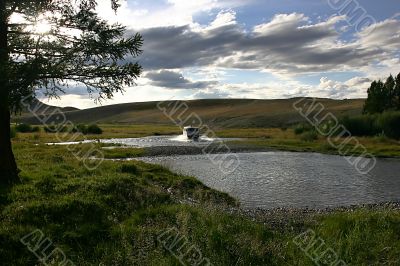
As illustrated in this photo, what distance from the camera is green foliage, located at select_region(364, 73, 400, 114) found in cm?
8825

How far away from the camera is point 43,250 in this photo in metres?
10.5

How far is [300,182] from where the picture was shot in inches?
1237

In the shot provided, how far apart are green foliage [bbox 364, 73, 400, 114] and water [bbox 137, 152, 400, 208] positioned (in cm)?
4557

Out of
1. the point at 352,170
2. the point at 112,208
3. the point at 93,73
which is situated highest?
the point at 93,73

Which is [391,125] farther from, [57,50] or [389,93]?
[57,50]

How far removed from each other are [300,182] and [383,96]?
2595 inches

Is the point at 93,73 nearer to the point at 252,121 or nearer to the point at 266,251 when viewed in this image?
the point at 266,251

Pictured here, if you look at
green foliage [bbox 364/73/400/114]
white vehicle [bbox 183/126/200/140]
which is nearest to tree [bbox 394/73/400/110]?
green foliage [bbox 364/73/400/114]

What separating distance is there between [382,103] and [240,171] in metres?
63.1

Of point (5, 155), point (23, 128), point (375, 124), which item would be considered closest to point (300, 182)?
point (5, 155)

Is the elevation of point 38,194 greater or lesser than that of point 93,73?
lesser

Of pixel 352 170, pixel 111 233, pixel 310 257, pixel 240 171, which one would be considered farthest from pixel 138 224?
pixel 352 170

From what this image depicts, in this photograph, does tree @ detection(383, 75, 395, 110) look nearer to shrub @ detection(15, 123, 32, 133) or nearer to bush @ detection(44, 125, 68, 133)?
bush @ detection(44, 125, 68, 133)

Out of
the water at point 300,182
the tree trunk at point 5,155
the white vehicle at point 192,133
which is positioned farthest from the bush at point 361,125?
the tree trunk at point 5,155
